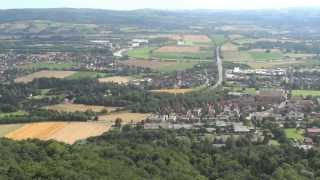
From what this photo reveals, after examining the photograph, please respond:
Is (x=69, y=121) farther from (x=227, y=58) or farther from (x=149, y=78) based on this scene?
(x=227, y=58)

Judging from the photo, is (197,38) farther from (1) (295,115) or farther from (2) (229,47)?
(1) (295,115)

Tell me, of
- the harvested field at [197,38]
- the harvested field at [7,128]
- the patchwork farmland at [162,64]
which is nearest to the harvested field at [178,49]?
the patchwork farmland at [162,64]

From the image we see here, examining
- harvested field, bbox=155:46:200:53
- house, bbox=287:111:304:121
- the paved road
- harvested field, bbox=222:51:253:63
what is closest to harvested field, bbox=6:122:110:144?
house, bbox=287:111:304:121

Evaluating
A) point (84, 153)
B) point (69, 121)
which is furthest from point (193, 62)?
point (84, 153)

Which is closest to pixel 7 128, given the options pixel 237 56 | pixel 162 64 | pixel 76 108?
pixel 76 108

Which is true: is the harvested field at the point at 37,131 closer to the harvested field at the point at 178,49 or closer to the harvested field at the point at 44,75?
the harvested field at the point at 44,75
